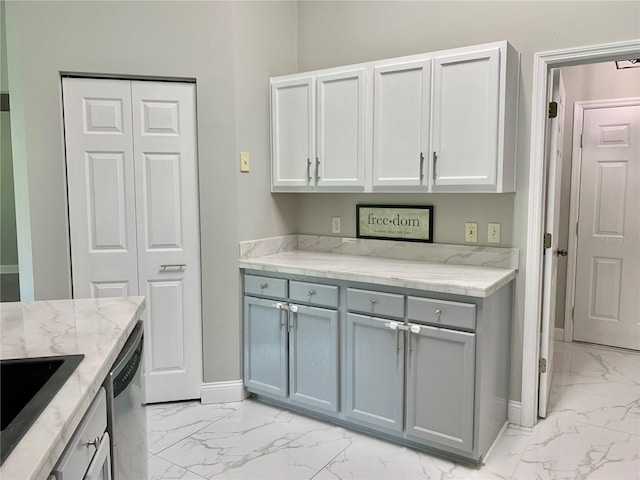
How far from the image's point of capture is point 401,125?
109 inches

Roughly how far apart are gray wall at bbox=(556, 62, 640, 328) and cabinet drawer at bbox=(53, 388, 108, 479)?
13.5ft

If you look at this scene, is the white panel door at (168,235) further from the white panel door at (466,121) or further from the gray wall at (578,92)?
the gray wall at (578,92)

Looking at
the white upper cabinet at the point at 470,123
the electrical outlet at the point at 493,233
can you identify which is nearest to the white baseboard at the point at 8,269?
the white upper cabinet at the point at 470,123

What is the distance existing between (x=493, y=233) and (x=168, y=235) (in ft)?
6.51

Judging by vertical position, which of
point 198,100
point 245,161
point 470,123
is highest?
point 198,100

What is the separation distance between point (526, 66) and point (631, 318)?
2.67m

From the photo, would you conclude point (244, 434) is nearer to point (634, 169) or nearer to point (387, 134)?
point (387, 134)

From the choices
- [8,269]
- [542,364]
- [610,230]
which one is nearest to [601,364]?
[610,230]

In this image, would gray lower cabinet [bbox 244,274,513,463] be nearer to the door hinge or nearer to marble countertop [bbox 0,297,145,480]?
the door hinge

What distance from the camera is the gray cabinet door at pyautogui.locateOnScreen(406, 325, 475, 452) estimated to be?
2.34 meters

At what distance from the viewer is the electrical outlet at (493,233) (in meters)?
2.84

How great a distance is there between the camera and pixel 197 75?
9.73 ft

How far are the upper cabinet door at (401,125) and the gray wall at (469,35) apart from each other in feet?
1.15

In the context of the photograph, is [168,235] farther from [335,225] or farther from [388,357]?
[388,357]
